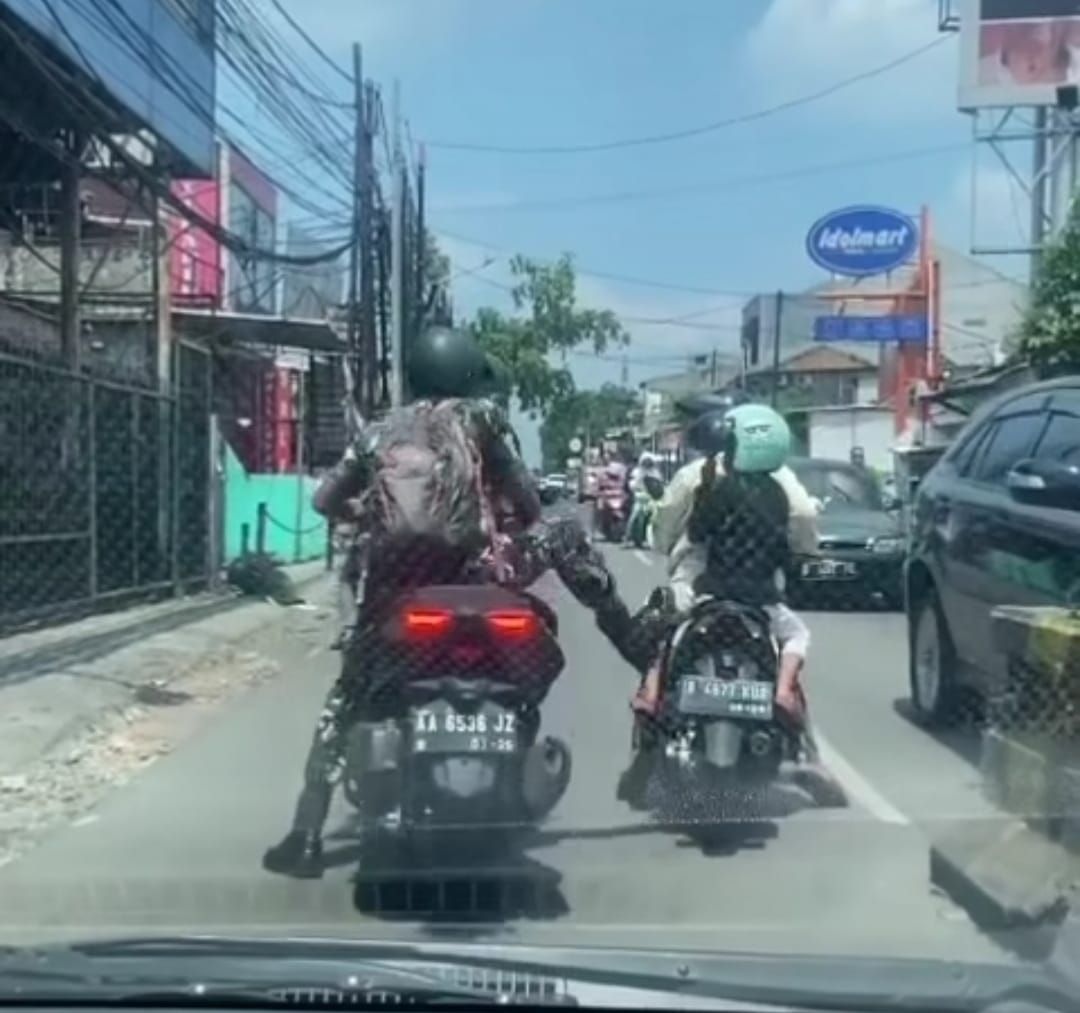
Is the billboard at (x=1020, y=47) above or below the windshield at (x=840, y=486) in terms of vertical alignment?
above

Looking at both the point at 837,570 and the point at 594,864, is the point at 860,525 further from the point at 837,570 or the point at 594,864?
the point at 594,864

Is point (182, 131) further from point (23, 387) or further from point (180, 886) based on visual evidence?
point (180, 886)

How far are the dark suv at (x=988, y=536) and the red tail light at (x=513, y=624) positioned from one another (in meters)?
2.61

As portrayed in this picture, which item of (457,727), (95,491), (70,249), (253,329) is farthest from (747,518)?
(253,329)

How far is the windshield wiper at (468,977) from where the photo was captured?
11.1 ft

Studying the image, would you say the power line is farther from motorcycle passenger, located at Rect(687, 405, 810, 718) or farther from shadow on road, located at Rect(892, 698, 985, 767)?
motorcycle passenger, located at Rect(687, 405, 810, 718)

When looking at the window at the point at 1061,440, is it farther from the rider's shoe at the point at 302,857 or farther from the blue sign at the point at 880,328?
the blue sign at the point at 880,328

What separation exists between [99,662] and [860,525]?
4.75m

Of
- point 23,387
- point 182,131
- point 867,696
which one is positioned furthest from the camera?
point 182,131

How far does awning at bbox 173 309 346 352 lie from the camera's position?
24.0 m

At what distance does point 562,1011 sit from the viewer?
336 cm

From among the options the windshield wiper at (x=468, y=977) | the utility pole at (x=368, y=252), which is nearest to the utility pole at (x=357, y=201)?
the utility pole at (x=368, y=252)

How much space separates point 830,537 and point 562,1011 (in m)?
10.0

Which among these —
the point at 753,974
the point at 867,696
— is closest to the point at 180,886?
the point at 753,974
